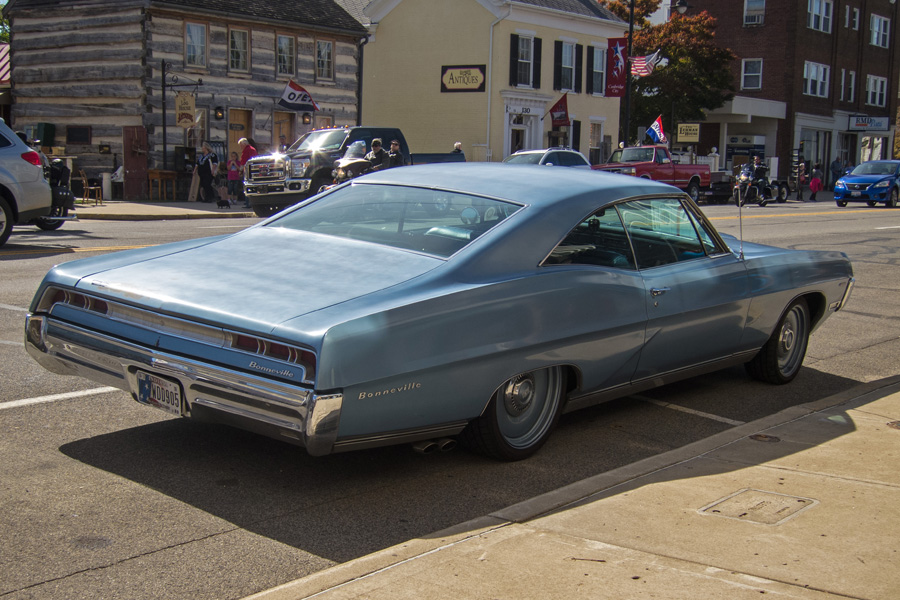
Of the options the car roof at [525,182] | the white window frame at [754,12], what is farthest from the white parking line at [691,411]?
the white window frame at [754,12]

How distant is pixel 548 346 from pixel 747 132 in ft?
175

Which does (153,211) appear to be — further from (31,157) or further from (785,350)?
(785,350)

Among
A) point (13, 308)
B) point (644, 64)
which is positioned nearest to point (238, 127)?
point (644, 64)

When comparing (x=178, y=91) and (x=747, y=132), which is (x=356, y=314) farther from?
(x=747, y=132)

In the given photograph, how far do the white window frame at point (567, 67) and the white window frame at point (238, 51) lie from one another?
1589 cm

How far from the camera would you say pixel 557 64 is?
1687 inches

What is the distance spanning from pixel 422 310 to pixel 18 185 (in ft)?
35.7

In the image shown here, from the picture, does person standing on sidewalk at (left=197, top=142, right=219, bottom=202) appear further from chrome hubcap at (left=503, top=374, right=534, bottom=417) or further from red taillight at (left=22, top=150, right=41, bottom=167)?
chrome hubcap at (left=503, top=374, right=534, bottom=417)

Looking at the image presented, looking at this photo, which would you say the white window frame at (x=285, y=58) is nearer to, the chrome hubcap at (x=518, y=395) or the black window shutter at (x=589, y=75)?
the black window shutter at (x=589, y=75)

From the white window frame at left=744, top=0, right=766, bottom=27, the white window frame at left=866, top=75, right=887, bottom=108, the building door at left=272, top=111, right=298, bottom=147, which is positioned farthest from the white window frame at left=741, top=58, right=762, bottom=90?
the building door at left=272, top=111, right=298, bottom=147

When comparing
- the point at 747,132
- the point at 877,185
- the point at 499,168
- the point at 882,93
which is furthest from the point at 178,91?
the point at 882,93

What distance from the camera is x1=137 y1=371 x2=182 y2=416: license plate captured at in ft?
14.0

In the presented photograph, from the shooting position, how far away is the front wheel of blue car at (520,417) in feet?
15.6

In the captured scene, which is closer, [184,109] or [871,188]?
[184,109]
